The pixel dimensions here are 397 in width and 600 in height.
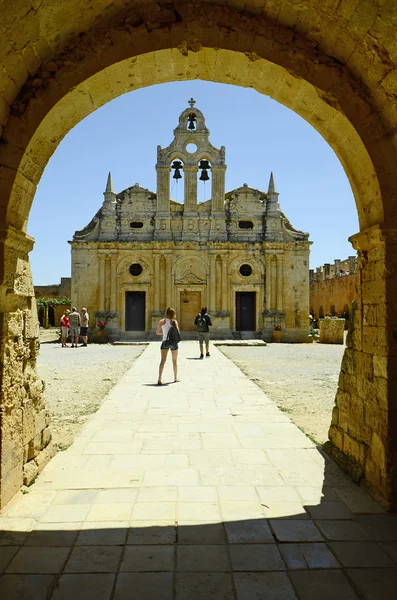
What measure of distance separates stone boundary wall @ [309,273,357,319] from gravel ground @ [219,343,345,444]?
18247 millimetres

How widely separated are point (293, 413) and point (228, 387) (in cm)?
212

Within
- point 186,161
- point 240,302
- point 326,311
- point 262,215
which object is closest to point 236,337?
→ point 240,302

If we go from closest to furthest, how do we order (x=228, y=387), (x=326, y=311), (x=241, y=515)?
(x=241, y=515)
(x=228, y=387)
(x=326, y=311)

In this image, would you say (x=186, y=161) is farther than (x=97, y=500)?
Yes

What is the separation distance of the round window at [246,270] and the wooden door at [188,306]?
9.68 ft

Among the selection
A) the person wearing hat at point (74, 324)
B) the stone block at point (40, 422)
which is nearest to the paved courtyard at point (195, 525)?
the stone block at point (40, 422)

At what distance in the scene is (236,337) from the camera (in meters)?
27.6

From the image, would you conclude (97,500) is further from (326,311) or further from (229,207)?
(326,311)

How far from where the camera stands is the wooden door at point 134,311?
28219 mm

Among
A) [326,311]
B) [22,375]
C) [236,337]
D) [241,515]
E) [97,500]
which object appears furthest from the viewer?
[326,311]

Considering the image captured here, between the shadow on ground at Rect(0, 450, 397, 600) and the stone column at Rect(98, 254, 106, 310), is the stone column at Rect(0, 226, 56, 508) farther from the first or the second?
the stone column at Rect(98, 254, 106, 310)

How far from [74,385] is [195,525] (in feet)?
24.7

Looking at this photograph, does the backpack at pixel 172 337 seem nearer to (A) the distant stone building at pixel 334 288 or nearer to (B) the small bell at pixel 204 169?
(B) the small bell at pixel 204 169

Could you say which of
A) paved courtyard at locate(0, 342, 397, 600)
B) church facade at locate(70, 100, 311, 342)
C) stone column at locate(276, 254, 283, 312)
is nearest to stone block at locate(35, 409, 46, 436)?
paved courtyard at locate(0, 342, 397, 600)
